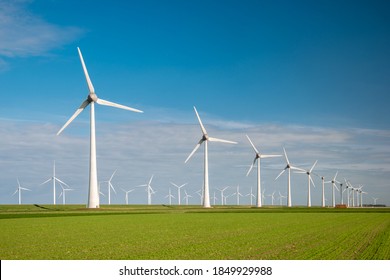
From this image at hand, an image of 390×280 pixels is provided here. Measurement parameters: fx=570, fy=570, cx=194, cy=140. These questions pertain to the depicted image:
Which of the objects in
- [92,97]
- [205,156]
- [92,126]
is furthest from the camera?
[205,156]

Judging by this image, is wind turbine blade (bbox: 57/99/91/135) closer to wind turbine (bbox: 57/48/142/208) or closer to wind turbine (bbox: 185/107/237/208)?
wind turbine (bbox: 57/48/142/208)

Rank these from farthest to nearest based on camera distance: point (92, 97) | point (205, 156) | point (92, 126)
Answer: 1. point (205, 156)
2. point (92, 97)
3. point (92, 126)

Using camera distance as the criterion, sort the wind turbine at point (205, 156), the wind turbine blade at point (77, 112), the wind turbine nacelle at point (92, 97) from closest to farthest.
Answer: the wind turbine blade at point (77, 112)
the wind turbine nacelle at point (92, 97)
the wind turbine at point (205, 156)

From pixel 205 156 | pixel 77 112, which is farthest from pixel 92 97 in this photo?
pixel 205 156

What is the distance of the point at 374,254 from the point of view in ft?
85.1

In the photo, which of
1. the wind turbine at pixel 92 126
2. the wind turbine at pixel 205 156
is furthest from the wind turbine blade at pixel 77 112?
the wind turbine at pixel 205 156

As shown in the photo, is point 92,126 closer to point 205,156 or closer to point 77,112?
point 77,112

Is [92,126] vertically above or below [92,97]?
below

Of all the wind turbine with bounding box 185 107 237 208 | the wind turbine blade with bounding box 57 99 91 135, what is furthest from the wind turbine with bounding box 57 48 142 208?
the wind turbine with bounding box 185 107 237 208

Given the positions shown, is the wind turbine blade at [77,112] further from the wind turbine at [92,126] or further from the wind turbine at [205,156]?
the wind turbine at [205,156]

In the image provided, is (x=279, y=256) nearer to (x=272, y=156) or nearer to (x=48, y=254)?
(x=48, y=254)
